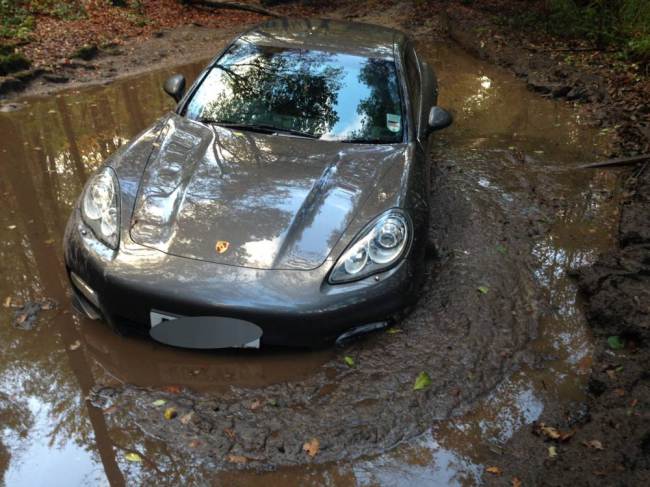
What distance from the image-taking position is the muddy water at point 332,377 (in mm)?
2514

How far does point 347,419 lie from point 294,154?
1624mm

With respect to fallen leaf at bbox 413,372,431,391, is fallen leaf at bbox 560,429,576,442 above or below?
above

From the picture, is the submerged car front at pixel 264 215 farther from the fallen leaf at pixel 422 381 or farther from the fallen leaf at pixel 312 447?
the fallen leaf at pixel 312 447

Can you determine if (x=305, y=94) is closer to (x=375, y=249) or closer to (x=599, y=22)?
(x=375, y=249)

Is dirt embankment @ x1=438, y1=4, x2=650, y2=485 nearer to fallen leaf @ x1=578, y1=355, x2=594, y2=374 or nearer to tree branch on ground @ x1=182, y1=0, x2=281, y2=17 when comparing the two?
fallen leaf @ x1=578, y1=355, x2=594, y2=374

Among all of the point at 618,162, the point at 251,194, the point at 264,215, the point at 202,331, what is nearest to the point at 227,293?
the point at 202,331

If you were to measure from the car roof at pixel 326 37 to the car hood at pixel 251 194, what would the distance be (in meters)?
1.01

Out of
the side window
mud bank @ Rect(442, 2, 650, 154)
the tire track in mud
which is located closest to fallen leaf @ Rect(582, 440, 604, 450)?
the tire track in mud

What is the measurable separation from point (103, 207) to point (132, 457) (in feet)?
4.37

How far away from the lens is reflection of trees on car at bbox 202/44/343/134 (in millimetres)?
3883

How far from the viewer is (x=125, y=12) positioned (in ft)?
40.4

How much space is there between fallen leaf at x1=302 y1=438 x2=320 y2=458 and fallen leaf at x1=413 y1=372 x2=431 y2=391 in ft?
2.02

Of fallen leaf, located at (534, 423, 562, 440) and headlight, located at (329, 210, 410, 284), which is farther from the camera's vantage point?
headlight, located at (329, 210, 410, 284)

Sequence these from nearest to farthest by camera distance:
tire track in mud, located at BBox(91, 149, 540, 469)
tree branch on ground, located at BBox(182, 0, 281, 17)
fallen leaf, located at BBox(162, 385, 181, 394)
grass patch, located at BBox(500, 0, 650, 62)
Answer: tire track in mud, located at BBox(91, 149, 540, 469) < fallen leaf, located at BBox(162, 385, 181, 394) < grass patch, located at BBox(500, 0, 650, 62) < tree branch on ground, located at BBox(182, 0, 281, 17)
